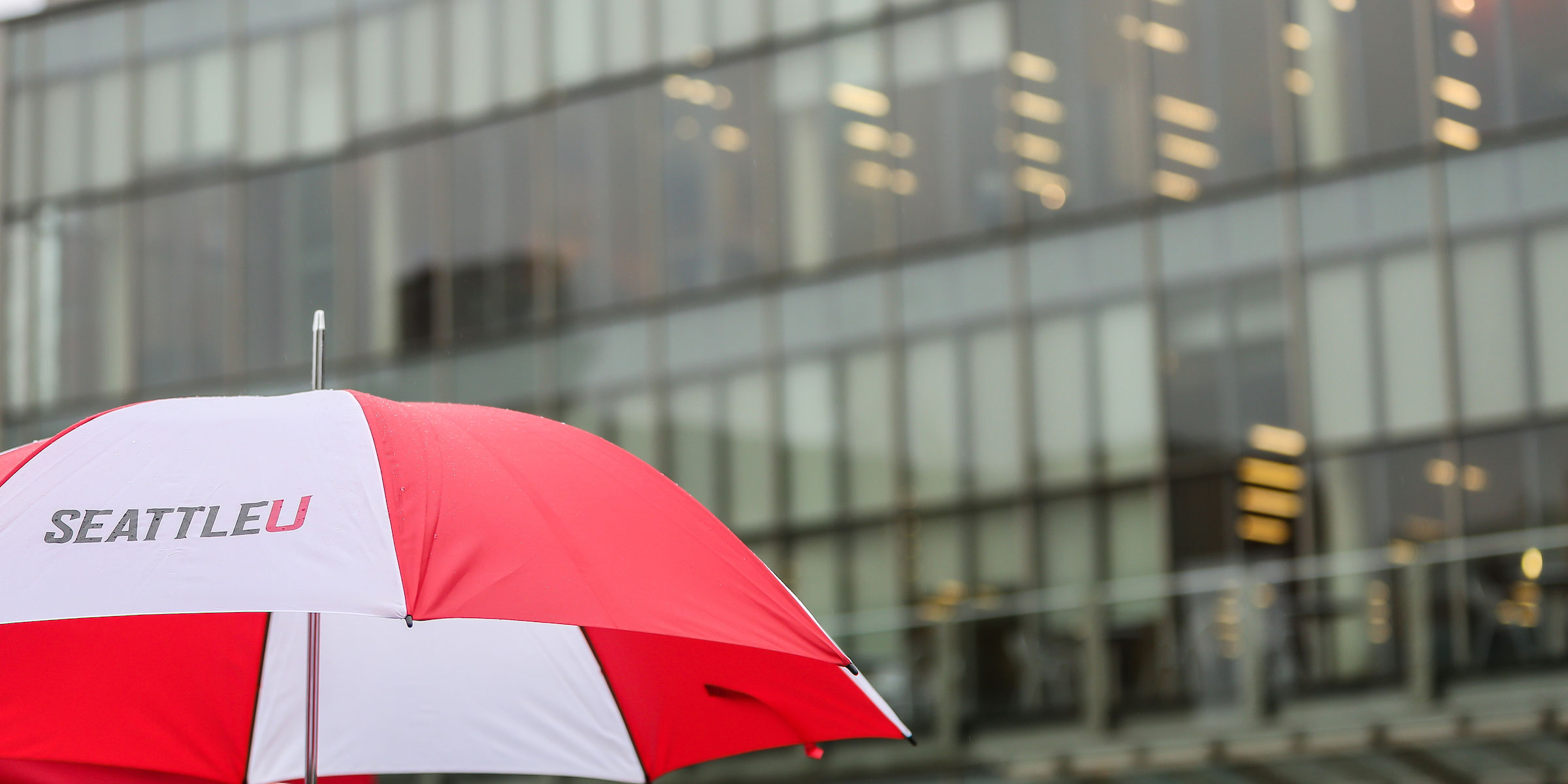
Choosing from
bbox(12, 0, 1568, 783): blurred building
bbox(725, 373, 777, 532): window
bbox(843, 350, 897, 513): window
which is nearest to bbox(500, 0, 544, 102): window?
bbox(12, 0, 1568, 783): blurred building

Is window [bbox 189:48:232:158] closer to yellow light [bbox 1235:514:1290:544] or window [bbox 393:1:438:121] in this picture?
window [bbox 393:1:438:121]

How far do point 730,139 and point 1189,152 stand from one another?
6536mm

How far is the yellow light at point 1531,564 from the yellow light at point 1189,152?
8.20m

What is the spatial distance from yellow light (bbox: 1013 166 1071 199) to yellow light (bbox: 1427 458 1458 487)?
5.46 metres

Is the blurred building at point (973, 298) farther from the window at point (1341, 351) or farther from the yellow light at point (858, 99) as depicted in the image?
the yellow light at point (858, 99)

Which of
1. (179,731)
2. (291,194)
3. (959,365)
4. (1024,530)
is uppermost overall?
(291,194)

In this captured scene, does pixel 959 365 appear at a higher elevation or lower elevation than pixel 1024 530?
higher

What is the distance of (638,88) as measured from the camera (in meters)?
28.0

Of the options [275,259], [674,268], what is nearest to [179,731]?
[674,268]

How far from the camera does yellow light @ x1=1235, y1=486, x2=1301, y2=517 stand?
22453 millimetres

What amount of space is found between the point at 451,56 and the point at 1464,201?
49.0 feet

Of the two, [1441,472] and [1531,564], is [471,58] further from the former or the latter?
[1531,564]

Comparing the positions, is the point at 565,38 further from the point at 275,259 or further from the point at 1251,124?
the point at 1251,124

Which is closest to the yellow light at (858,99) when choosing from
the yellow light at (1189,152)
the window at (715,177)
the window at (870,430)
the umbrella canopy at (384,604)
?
the window at (715,177)
